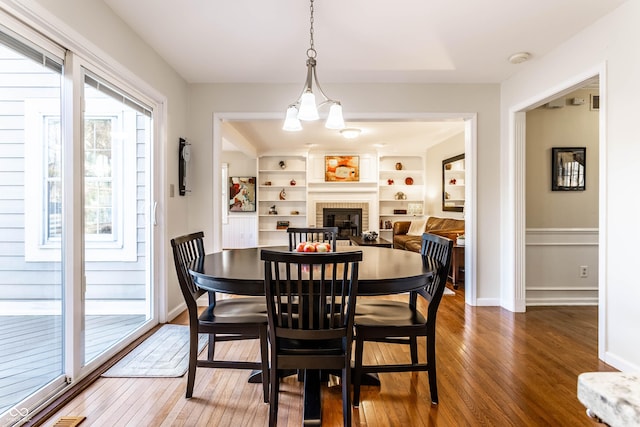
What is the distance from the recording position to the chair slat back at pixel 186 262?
75.6 inches

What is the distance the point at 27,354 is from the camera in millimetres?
1886

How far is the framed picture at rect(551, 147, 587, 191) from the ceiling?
3.50ft

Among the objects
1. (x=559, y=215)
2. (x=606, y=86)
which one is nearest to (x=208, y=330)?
(x=606, y=86)

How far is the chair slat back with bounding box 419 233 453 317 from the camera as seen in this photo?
1.89 metres

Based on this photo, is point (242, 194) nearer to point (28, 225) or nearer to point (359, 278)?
point (28, 225)

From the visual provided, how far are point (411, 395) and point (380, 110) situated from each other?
2823 millimetres

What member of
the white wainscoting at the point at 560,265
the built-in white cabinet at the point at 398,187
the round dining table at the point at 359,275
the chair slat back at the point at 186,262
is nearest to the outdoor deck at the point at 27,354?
the chair slat back at the point at 186,262

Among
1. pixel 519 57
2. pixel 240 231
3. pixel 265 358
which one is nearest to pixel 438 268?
pixel 265 358

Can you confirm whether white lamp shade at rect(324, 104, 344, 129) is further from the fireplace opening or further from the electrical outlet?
the fireplace opening

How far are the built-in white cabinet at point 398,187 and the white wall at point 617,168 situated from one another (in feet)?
18.5

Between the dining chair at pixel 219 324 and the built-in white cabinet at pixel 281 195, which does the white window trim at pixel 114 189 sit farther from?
the built-in white cabinet at pixel 281 195

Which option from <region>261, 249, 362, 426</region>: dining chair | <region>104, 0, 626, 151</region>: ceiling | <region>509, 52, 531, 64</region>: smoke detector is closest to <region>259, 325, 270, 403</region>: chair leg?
<region>261, 249, 362, 426</region>: dining chair

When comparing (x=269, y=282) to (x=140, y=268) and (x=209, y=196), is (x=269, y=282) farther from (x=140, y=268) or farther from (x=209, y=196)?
(x=209, y=196)

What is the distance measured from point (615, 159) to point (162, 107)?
142 inches
